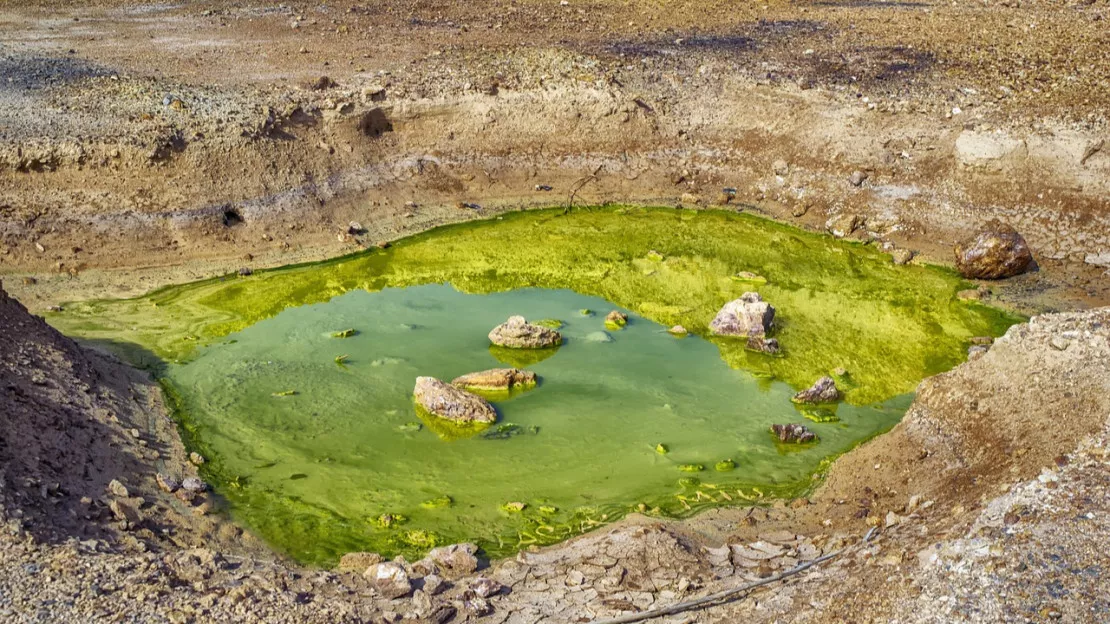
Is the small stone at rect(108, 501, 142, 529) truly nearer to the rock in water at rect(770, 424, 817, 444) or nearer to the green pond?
the green pond

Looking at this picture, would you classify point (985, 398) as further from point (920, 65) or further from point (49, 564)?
point (920, 65)

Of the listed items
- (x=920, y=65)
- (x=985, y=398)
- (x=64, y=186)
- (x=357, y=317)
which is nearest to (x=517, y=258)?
(x=357, y=317)

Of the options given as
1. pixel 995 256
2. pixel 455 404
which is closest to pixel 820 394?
pixel 455 404

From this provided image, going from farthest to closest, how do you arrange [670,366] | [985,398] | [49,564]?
[670,366] < [985,398] < [49,564]

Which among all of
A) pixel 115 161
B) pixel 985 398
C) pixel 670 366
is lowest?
pixel 670 366

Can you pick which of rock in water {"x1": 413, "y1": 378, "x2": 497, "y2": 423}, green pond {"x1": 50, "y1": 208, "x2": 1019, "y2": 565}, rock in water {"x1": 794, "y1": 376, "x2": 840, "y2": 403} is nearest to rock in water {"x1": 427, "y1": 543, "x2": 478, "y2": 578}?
green pond {"x1": 50, "y1": 208, "x2": 1019, "y2": 565}

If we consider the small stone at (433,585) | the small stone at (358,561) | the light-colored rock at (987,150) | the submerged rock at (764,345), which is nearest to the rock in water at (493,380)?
the submerged rock at (764,345)
